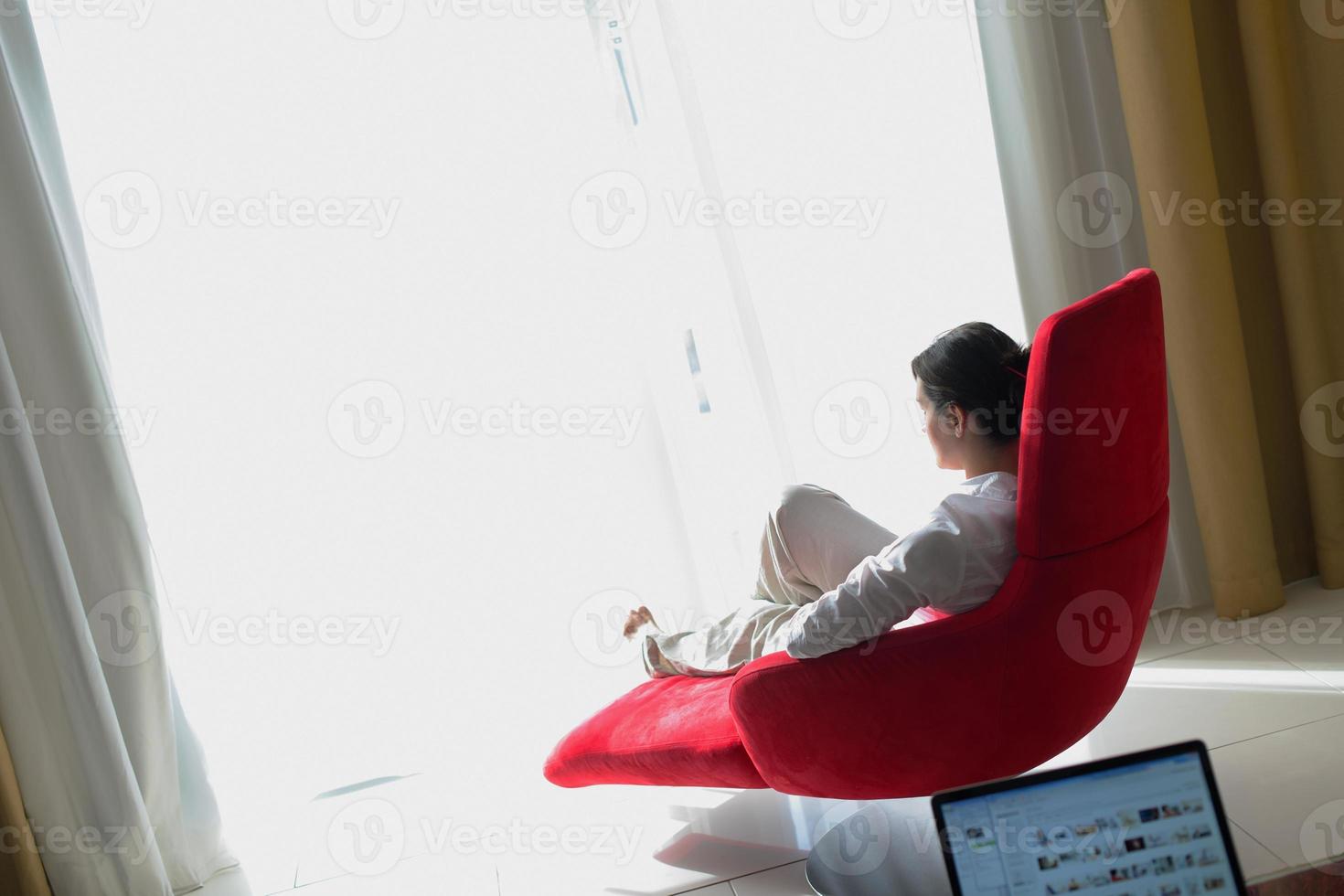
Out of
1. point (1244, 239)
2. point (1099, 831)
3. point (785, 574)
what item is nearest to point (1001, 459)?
point (785, 574)

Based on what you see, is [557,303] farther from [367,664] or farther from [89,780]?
[89,780]

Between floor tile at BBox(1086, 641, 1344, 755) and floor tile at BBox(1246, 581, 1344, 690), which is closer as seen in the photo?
floor tile at BBox(1086, 641, 1344, 755)

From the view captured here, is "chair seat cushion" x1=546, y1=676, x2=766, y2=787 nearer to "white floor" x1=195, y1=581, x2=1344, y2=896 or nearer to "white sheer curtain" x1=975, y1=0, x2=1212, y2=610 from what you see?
"white floor" x1=195, y1=581, x2=1344, y2=896

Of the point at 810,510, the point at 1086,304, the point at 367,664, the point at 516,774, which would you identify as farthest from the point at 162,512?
the point at 1086,304

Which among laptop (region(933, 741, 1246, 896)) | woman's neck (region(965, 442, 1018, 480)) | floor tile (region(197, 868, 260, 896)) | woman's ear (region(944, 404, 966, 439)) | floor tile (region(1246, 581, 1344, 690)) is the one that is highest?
woman's ear (region(944, 404, 966, 439))

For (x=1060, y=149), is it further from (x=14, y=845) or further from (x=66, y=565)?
(x=14, y=845)

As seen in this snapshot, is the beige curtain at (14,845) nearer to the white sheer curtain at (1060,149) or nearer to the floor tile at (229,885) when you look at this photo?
the floor tile at (229,885)

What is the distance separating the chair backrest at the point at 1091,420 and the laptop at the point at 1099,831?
638mm

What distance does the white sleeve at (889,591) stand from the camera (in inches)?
65.9

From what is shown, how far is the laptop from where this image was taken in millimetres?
985

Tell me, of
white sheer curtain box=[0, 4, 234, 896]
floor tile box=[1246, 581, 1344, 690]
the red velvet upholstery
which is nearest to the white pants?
the red velvet upholstery

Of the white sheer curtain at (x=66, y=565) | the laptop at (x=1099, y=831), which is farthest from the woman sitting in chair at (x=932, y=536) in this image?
the white sheer curtain at (x=66, y=565)

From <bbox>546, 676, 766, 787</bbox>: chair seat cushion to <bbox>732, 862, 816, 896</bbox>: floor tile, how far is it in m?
0.23

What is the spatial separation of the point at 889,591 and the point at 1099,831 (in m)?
0.69
